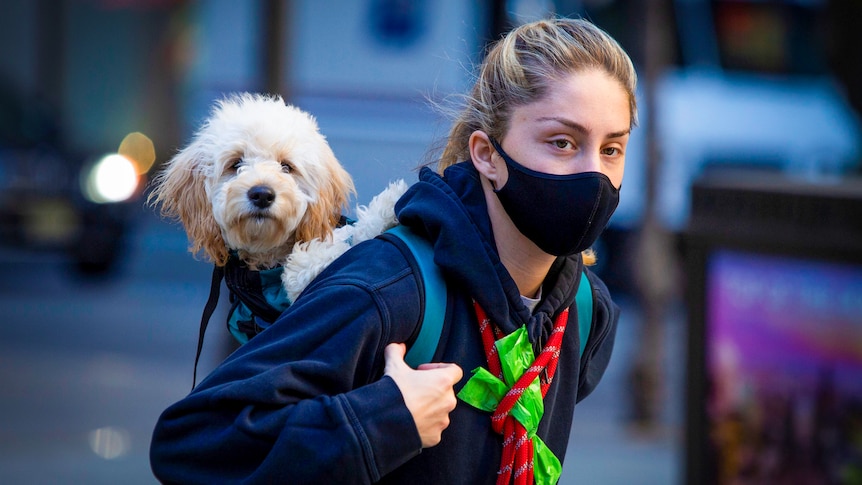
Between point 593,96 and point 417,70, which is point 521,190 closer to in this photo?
point 593,96

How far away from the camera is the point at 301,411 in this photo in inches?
65.2

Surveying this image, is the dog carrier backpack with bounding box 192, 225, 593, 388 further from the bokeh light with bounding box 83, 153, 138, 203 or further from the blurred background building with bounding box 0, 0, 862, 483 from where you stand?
the bokeh light with bounding box 83, 153, 138, 203

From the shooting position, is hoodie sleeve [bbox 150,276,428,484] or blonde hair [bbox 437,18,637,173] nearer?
hoodie sleeve [bbox 150,276,428,484]

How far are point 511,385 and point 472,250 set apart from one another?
27 centimetres

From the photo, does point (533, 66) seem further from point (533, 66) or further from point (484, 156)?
point (484, 156)

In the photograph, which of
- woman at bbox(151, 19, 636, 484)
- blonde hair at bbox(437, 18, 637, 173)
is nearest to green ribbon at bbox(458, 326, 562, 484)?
woman at bbox(151, 19, 636, 484)

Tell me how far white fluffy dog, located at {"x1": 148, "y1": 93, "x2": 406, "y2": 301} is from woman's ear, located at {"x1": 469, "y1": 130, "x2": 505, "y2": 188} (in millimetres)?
192

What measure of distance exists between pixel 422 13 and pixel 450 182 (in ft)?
30.4

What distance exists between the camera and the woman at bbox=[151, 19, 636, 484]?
1662mm

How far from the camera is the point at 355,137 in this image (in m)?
10.6

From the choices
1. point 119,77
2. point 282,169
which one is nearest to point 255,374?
point 282,169

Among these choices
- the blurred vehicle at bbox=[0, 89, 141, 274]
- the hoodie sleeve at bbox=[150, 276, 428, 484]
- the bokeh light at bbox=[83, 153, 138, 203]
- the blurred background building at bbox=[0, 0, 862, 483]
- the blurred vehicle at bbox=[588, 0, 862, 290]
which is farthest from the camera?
the bokeh light at bbox=[83, 153, 138, 203]

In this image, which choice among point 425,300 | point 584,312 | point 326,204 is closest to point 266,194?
point 326,204

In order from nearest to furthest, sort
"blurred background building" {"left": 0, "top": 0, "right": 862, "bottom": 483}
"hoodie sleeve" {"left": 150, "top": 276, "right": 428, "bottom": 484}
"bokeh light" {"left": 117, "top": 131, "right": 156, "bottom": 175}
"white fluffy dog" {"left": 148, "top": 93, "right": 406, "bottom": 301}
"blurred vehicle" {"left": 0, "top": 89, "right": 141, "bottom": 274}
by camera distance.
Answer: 1. "hoodie sleeve" {"left": 150, "top": 276, "right": 428, "bottom": 484}
2. "white fluffy dog" {"left": 148, "top": 93, "right": 406, "bottom": 301}
3. "blurred background building" {"left": 0, "top": 0, "right": 862, "bottom": 483}
4. "blurred vehicle" {"left": 0, "top": 89, "right": 141, "bottom": 274}
5. "bokeh light" {"left": 117, "top": 131, "right": 156, "bottom": 175}
